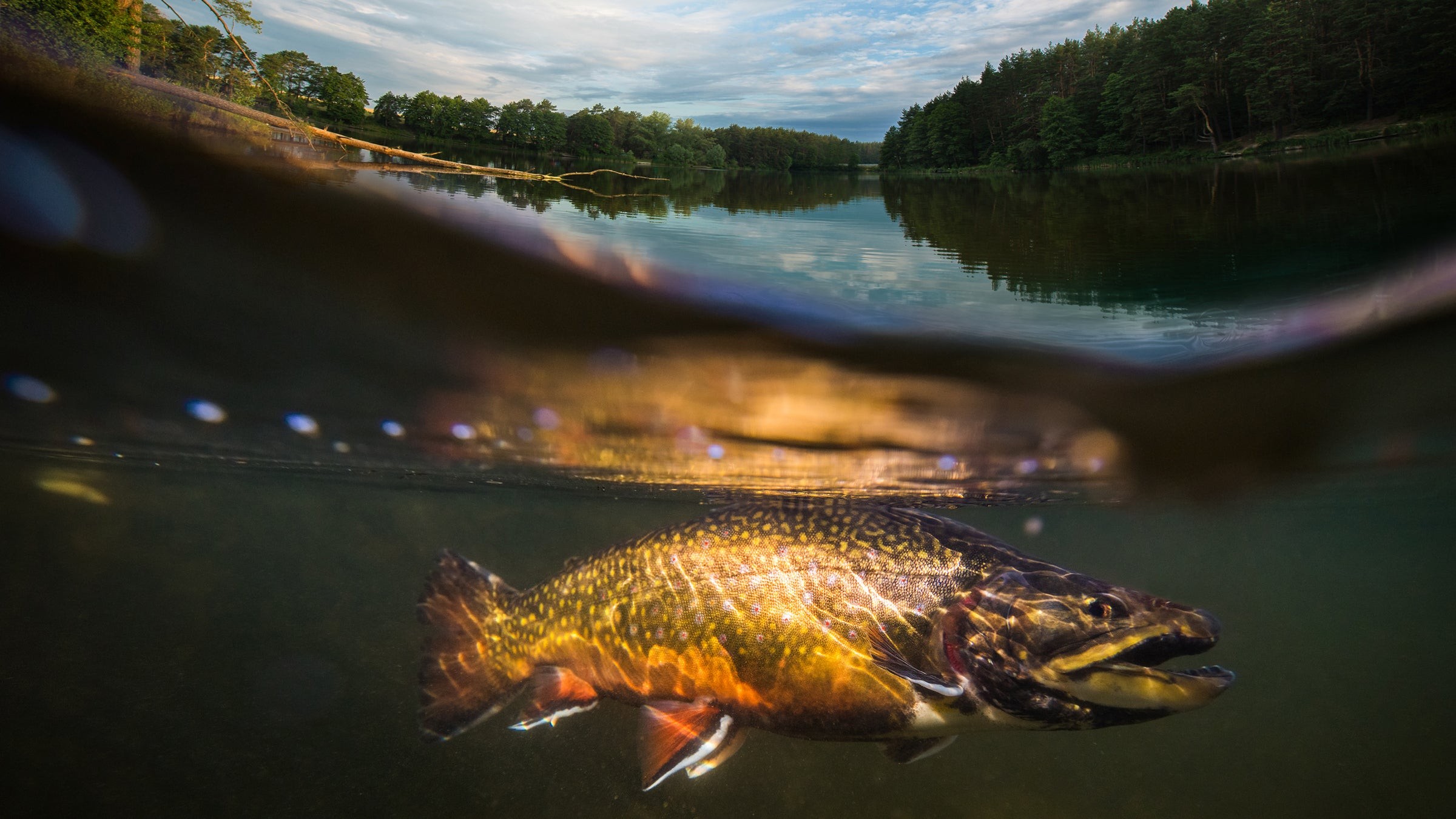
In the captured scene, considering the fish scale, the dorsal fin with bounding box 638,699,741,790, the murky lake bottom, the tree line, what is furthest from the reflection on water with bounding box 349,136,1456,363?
the dorsal fin with bounding box 638,699,741,790

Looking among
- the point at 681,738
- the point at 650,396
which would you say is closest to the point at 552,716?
the point at 681,738

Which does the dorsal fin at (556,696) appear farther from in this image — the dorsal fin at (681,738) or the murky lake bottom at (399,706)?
the murky lake bottom at (399,706)

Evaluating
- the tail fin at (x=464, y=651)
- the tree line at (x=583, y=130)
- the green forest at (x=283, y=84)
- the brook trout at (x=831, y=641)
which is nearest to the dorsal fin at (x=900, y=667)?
the brook trout at (x=831, y=641)

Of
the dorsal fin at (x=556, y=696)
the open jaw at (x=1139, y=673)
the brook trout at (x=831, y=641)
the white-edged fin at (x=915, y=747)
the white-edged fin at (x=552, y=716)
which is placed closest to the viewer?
the open jaw at (x=1139, y=673)

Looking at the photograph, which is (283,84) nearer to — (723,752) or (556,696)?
(556,696)

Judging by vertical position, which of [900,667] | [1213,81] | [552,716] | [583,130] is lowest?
[552,716]

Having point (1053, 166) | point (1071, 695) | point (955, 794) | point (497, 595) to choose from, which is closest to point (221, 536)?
point (497, 595)
